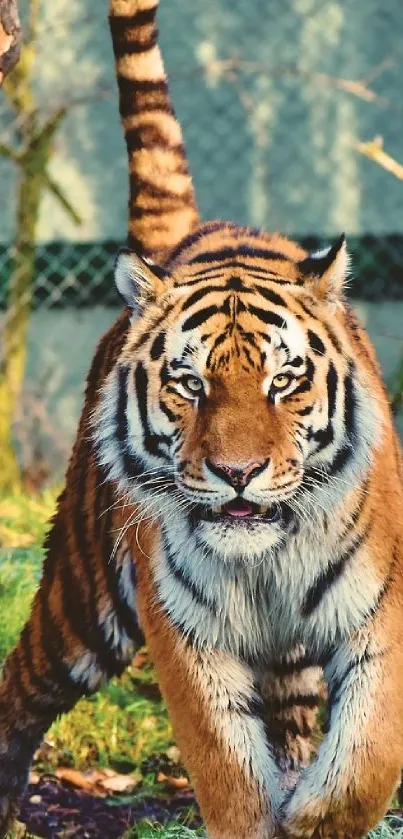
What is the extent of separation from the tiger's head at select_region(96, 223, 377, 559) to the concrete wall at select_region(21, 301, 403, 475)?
13.9 feet

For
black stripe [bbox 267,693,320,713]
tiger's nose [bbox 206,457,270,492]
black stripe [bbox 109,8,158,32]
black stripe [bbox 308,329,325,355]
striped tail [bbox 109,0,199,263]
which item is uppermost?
black stripe [bbox 109,8,158,32]

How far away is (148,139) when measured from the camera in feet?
11.8

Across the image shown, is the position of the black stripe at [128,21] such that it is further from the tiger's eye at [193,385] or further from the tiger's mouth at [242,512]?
the tiger's mouth at [242,512]

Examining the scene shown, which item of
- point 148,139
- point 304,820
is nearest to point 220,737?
point 304,820

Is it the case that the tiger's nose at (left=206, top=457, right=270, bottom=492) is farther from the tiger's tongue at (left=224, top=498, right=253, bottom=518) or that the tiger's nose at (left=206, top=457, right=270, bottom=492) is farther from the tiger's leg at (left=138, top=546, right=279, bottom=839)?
the tiger's leg at (left=138, top=546, right=279, bottom=839)

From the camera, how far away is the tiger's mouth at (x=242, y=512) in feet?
8.73

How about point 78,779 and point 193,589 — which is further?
point 78,779

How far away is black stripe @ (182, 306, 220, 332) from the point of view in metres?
2.77

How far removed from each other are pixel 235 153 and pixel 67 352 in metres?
1.30

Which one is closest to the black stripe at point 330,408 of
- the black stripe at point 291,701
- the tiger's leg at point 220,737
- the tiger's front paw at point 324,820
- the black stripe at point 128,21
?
the tiger's leg at point 220,737

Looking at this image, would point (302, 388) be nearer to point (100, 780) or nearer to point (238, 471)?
point (238, 471)

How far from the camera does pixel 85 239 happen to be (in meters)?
7.51

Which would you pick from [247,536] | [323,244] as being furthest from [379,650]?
[323,244]

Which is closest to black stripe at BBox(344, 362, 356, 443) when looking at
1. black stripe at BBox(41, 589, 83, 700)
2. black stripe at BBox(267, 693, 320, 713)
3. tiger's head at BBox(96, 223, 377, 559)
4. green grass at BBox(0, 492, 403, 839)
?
tiger's head at BBox(96, 223, 377, 559)
